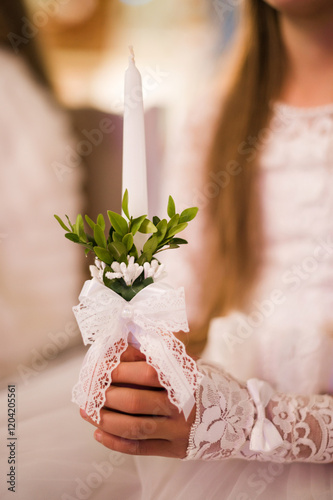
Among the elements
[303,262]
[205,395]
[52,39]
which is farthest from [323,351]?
[52,39]

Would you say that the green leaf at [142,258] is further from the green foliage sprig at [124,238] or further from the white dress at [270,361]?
the white dress at [270,361]

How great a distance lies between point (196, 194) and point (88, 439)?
0.46 m

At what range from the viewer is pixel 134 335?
500 mm

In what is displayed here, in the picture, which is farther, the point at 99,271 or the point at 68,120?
the point at 68,120

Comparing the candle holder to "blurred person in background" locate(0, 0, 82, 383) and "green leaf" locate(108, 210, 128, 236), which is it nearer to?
"green leaf" locate(108, 210, 128, 236)

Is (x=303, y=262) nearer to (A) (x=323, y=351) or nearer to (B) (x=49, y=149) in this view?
(A) (x=323, y=351)

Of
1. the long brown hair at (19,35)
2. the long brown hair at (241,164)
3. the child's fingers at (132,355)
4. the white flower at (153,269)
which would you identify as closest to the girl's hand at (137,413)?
the child's fingers at (132,355)

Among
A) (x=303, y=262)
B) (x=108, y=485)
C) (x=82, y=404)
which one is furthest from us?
(x=303, y=262)

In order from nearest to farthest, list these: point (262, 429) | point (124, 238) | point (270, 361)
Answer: point (124, 238)
point (262, 429)
point (270, 361)

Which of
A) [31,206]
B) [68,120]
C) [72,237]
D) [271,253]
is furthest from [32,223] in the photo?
[271,253]

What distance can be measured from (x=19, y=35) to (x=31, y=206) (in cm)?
30

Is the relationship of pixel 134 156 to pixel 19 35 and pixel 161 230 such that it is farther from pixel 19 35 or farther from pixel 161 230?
pixel 19 35

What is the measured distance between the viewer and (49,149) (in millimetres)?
767

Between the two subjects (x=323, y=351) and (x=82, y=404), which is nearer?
(x=82, y=404)
